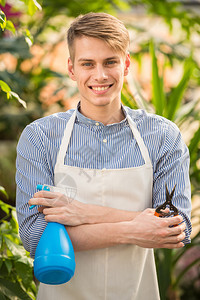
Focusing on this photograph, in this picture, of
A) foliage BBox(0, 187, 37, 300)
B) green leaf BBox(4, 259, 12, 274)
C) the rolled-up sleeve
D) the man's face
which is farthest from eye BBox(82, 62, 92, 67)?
green leaf BBox(4, 259, 12, 274)

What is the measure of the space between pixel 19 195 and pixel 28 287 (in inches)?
17.3

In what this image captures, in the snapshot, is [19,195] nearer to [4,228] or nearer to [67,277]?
[67,277]

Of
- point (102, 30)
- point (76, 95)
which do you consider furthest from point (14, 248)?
point (76, 95)

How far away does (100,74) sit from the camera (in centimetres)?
125

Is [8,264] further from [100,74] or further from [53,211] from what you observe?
[100,74]

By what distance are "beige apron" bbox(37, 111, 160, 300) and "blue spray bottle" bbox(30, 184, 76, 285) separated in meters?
0.19

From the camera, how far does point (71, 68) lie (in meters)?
1.37

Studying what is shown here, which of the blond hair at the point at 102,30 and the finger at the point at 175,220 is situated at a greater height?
the blond hair at the point at 102,30

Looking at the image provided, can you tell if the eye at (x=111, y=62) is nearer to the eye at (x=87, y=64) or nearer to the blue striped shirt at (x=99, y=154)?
the eye at (x=87, y=64)

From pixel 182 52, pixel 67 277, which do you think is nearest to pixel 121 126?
pixel 67 277

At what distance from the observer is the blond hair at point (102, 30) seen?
4.08ft

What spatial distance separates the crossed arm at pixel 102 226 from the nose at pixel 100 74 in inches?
13.4

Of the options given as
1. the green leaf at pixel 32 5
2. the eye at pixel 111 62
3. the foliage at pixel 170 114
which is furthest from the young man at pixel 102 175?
the foliage at pixel 170 114

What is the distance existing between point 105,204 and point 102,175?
8 cm
